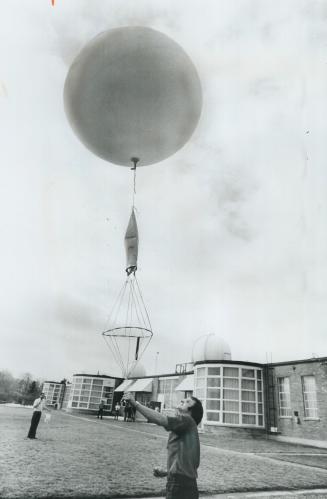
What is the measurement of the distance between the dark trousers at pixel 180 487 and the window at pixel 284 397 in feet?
68.1

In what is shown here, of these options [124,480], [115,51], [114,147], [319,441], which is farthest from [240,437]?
[115,51]

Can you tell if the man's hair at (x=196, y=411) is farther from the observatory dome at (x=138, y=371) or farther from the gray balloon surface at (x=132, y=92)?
the observatory dome at (x=138, y=371)

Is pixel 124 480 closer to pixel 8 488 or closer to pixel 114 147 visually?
pixel 8 488

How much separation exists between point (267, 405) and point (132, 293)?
65.1 ft

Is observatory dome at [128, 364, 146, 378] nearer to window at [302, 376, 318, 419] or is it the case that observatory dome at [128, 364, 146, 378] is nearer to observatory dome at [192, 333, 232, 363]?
observatory dome at [192, 333, 232, 363]

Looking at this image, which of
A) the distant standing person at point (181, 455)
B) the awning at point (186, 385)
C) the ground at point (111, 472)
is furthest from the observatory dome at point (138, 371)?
the distant standing person at point (181, 455)

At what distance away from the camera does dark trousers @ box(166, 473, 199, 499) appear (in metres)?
2.89

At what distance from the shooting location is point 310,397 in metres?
19.7

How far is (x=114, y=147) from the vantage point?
607 centimetres

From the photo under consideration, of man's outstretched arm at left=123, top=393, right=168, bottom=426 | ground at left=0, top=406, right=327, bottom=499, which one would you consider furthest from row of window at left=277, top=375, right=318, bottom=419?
man's outstretched arm at left=123, top=393, right=168, bottom=426

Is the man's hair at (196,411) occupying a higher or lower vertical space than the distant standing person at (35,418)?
higher

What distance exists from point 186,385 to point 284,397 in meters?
8.24

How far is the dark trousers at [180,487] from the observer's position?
2.89 meters

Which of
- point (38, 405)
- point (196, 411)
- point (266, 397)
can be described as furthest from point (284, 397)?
point (196, 411)
